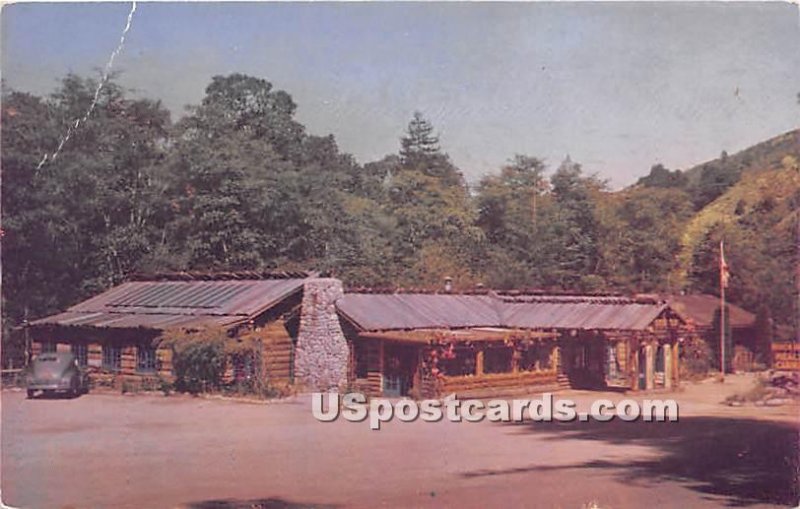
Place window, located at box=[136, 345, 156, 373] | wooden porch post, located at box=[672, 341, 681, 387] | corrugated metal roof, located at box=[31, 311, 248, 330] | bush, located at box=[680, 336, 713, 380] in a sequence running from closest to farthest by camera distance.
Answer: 1. corrugated metal roof, located at box=[31, 311, 248, 330]
2. window, located at box=[136, 345, 156, 373]
3. wooden porch post, located at box=[672, 341, 681, 387]
4. bush, located at box=[680, 336, 713, 380]

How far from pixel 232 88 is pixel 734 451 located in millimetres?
11497

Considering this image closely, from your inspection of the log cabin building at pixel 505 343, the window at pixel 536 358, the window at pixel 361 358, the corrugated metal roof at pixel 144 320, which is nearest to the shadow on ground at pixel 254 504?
the corrugated metal roof at pixel 144 320

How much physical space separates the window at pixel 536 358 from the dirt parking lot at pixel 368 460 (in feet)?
17.9

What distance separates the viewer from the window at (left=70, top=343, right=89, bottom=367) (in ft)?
67.3

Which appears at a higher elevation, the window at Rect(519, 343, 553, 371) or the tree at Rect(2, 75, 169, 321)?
the tree at Rect(2, 75, 169, 321)

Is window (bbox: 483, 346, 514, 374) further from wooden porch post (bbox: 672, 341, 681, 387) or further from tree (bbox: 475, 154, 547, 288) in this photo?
wooden porch post (bbox: 672, 341, 681, 387)

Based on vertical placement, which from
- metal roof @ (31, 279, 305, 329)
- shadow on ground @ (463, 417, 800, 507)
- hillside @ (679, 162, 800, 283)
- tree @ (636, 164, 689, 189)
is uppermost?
tree @ (636, 164, 689, 189)

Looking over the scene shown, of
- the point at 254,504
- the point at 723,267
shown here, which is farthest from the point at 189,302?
Result: the point at 723,267

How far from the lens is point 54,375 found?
19.8 meters

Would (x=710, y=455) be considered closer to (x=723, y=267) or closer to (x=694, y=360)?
(x=723, y=267)

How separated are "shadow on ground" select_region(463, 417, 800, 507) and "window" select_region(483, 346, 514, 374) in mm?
4915

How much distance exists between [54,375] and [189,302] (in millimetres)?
3404

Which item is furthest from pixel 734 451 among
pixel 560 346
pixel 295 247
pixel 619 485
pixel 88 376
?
pixel 88 376

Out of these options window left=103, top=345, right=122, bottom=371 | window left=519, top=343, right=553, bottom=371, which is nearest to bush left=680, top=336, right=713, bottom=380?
window left=519, top=343, right=553, bottom=371
